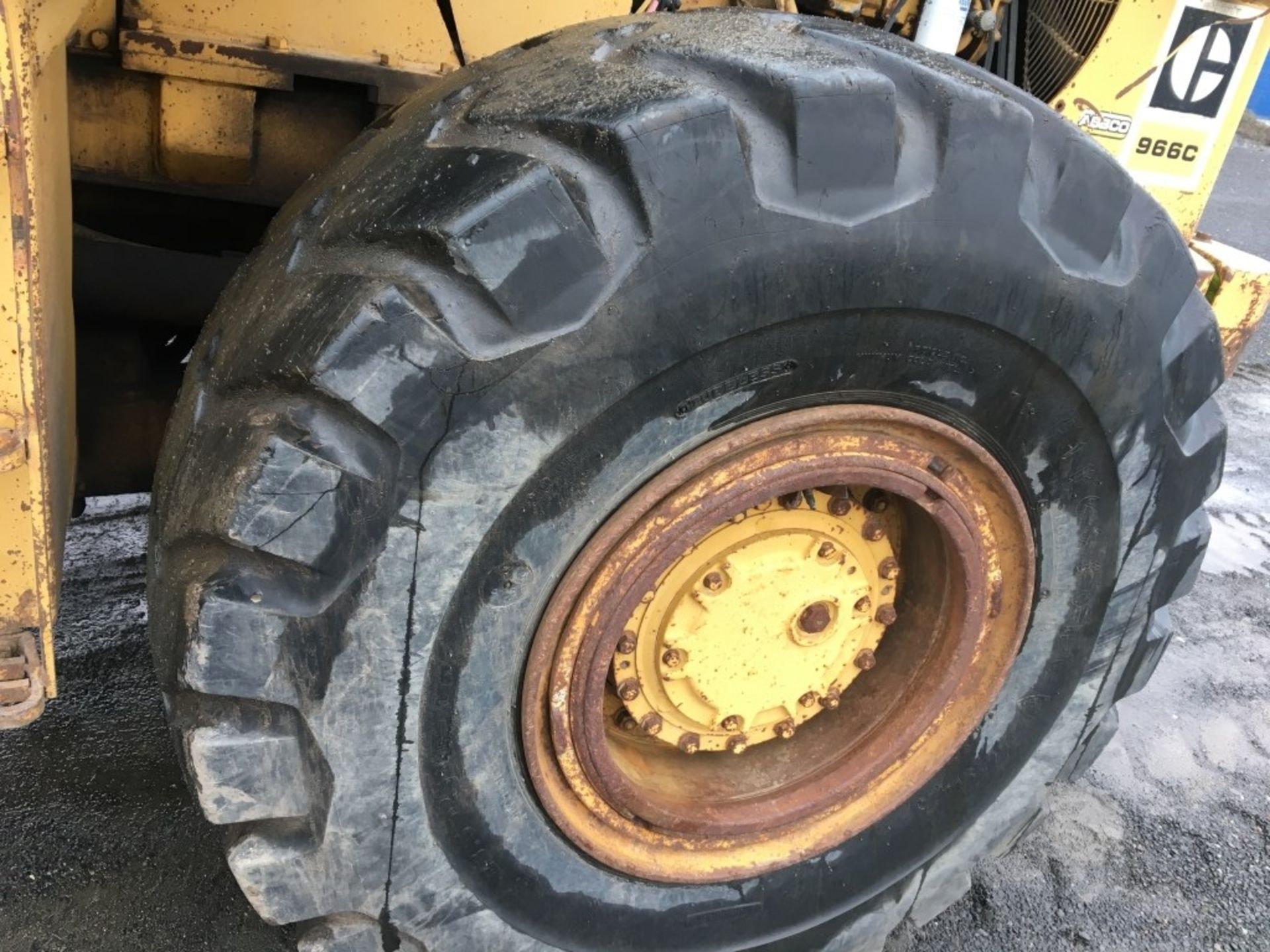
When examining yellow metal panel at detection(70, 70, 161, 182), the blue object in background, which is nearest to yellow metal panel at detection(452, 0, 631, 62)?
yellow metal panel at detection(70, 70, 161, 182)

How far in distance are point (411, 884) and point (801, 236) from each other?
0.95 metres

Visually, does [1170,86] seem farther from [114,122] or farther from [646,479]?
[114,122]

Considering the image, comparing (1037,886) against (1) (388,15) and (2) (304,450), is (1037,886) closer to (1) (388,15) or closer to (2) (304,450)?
(2) (304,450)

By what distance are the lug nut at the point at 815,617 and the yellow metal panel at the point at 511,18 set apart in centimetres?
100

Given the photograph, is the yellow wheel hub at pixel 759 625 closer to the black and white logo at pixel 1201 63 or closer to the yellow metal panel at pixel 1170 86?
the yellow metal panel at pixel 1170 86

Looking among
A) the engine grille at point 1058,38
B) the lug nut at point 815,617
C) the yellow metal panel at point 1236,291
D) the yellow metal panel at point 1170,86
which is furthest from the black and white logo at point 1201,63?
the lug nut at point 815,617

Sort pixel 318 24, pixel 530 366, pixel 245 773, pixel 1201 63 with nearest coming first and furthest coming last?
pixel 530 366 < pixel 245 773 < pixel 318 24 < pixel 1201 63

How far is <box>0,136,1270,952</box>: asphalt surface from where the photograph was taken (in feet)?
6.54

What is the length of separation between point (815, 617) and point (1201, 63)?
1.58m

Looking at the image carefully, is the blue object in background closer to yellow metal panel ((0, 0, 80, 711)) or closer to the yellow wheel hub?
the yellow wheel hub

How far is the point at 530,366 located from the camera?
1.19 m

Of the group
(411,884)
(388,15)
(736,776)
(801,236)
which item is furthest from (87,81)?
(736,776)

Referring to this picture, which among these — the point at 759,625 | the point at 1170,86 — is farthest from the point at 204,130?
the point at 1170,86

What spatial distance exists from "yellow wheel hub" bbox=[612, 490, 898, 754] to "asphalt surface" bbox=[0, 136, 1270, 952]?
0.70 meters
